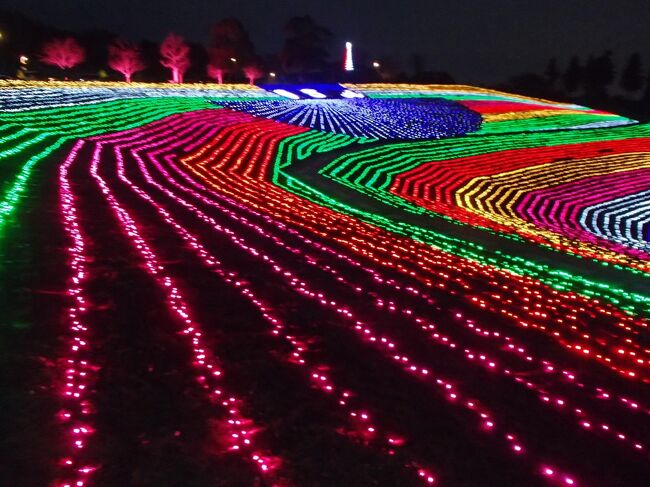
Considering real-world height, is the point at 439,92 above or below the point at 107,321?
above

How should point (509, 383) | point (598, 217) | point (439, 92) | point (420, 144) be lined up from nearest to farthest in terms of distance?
point (509, 383)
point (598, 217)
point (420, 144)
point (439, 92)

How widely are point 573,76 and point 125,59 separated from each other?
47.3 meters

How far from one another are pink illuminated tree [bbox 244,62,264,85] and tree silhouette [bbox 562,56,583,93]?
3389cm

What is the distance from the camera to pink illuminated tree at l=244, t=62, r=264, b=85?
57.7 m

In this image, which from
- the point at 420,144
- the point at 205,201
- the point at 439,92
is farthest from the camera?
the point at 439,92

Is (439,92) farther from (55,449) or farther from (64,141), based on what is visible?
(55,449)

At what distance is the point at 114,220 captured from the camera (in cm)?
819

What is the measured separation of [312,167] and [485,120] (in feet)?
60.8

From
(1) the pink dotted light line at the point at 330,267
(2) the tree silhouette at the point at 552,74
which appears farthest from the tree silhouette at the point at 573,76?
(1) the pink dotted light line at the point at 330,267

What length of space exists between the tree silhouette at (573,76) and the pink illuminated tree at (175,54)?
4108cm

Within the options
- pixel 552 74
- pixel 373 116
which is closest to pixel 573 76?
pixel 552 74

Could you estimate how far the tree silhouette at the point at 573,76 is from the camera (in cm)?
6238

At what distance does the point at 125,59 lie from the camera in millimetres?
54312

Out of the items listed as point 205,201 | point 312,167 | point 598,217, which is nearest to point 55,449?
point 205,201
